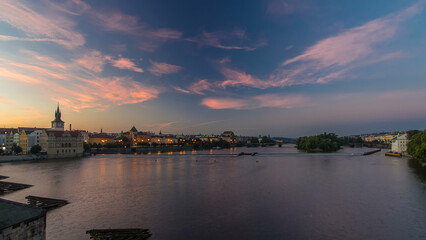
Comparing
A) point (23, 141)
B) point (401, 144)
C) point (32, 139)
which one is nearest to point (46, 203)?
point (32, 139)

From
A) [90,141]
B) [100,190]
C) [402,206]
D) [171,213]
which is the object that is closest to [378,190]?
[402,206]

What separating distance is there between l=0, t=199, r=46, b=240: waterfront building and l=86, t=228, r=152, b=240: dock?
3862 mm

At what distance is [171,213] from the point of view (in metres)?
17.2

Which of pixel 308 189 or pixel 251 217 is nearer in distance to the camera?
pixel 251 217

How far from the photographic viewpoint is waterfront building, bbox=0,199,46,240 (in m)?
7.61

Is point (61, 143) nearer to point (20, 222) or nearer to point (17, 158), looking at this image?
point (17, 158)

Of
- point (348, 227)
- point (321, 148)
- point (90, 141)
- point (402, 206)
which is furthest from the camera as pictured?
point (90, 141)

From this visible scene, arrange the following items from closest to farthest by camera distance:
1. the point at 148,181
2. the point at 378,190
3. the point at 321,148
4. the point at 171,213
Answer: the point at 171,213
the point at 378,190
the point at 148,181
the point at 321,148

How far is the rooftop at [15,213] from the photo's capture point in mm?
7701

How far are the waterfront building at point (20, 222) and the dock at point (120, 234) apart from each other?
3.86 meters

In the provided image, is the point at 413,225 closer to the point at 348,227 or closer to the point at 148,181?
A: the point at 348,227

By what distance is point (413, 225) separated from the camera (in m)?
14.7

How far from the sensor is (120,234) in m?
12.5

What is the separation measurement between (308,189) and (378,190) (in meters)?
6.65
